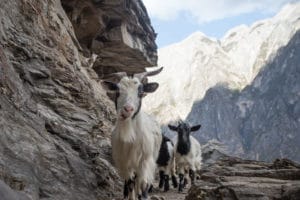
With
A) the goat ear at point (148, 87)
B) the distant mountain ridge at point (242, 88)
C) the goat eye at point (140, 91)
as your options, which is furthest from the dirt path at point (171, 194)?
the distant mountain ridge at point (242, 88)

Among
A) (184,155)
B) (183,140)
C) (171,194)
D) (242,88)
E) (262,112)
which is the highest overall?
(183,140)

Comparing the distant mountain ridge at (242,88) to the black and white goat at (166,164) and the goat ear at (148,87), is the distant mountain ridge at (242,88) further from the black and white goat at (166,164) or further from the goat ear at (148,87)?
the goat ear at (148,87)

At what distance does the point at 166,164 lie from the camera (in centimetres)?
1196

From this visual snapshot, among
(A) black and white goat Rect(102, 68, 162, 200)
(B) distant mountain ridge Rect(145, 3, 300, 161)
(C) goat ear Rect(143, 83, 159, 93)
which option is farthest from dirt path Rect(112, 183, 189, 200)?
(B) distant mountain ridge Rect(145, 3, 300, 161)

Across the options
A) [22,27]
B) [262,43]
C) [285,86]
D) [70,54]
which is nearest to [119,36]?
[70,54]

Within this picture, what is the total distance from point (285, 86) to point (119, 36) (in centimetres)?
8109

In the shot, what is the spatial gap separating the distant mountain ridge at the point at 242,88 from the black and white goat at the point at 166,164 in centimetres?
7883

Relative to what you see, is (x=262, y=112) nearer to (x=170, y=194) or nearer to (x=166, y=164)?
(x=166, y=164)

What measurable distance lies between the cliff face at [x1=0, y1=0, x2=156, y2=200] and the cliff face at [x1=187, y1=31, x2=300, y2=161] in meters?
79.0

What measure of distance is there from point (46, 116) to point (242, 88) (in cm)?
10512

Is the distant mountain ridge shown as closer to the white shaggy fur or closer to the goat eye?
the white shaggy fur

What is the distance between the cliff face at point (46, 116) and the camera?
570 centimetres

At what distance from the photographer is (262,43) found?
114m

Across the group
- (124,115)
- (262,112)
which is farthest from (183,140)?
(262,112)
